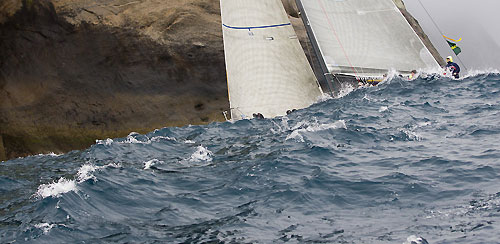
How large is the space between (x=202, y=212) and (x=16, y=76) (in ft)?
48.4

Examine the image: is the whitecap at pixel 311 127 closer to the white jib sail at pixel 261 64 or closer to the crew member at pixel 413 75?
the white jib sail at pixel 261 64

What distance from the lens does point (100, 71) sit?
2088cm

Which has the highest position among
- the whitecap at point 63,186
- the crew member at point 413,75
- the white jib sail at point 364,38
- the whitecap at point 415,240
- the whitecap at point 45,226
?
the whitecap at point 45,226

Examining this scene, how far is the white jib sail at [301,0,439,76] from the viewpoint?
1730 centimetres

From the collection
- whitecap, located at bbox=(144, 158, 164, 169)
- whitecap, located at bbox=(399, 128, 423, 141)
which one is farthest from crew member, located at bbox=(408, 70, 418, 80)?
whitecap, located at bbox=(144, 158, 164, 169)

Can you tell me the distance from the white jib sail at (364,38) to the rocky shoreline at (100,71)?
18.9 ft

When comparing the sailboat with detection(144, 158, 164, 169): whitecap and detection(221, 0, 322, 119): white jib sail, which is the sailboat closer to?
detection(221, 0, 322, 119): white jib sail

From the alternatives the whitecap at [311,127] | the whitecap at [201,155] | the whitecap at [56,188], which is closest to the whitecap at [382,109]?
the whitecap at [311,127]

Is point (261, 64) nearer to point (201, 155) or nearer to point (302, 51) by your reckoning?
A: point (302, 51)

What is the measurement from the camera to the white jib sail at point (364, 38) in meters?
17.3

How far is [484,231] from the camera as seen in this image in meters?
6.00

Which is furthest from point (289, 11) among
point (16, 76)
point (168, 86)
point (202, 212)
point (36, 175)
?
point (202, 212)

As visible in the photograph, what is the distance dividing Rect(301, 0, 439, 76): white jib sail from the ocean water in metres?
3.58

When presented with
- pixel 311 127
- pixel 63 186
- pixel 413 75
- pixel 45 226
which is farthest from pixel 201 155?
pixel 413 75
